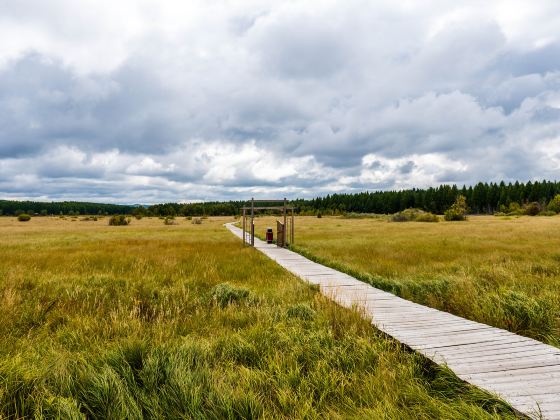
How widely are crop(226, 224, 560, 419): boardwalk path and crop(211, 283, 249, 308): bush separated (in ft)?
6.50

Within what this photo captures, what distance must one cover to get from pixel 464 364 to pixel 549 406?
970mm

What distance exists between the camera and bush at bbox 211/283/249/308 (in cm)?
705

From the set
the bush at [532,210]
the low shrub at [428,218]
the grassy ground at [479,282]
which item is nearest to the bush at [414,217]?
the low shrub at [428,218]

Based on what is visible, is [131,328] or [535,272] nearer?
[131,328]

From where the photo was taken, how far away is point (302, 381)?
3.49 m

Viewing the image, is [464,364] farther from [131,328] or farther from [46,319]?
[46,319]

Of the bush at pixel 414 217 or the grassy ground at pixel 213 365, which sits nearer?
the grassy ground at pixel 213 365

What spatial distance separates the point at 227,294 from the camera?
24.1 feet

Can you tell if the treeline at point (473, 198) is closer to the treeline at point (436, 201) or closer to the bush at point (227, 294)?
the treeline at point (436, 201)

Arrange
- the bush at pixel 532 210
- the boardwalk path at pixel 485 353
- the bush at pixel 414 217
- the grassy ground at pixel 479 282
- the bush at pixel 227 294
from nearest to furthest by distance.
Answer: the boardwalk path at pixel 485 353 < the grassy ground at pixel 479 282 < the bush at pixel 227 294 < the bush at pixel 414 217 < the bush at pixel 532 210

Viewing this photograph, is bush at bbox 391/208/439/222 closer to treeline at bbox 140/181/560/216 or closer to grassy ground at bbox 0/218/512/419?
treeline at bbox 140/181/560/216

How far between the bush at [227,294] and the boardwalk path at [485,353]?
1.98m

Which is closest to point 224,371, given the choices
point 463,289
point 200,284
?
point 200,284

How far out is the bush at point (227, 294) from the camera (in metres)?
7.05
